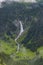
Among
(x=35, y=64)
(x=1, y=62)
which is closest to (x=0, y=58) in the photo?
(x=1, y=62)

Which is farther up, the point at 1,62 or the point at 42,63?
the point at 42,63

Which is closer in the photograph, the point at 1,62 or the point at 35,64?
the point at 1,62

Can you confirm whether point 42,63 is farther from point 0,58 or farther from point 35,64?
point 0,58

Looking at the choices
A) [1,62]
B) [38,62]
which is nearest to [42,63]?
[38,62]

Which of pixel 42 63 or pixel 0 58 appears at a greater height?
pixel 42 63

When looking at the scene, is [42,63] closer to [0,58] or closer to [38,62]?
[38,62]

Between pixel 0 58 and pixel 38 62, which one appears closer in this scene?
pixel 0 58

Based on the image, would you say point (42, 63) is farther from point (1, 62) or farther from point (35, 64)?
point (1, 62)

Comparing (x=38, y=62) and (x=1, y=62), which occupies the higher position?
(x=38, y=62)
